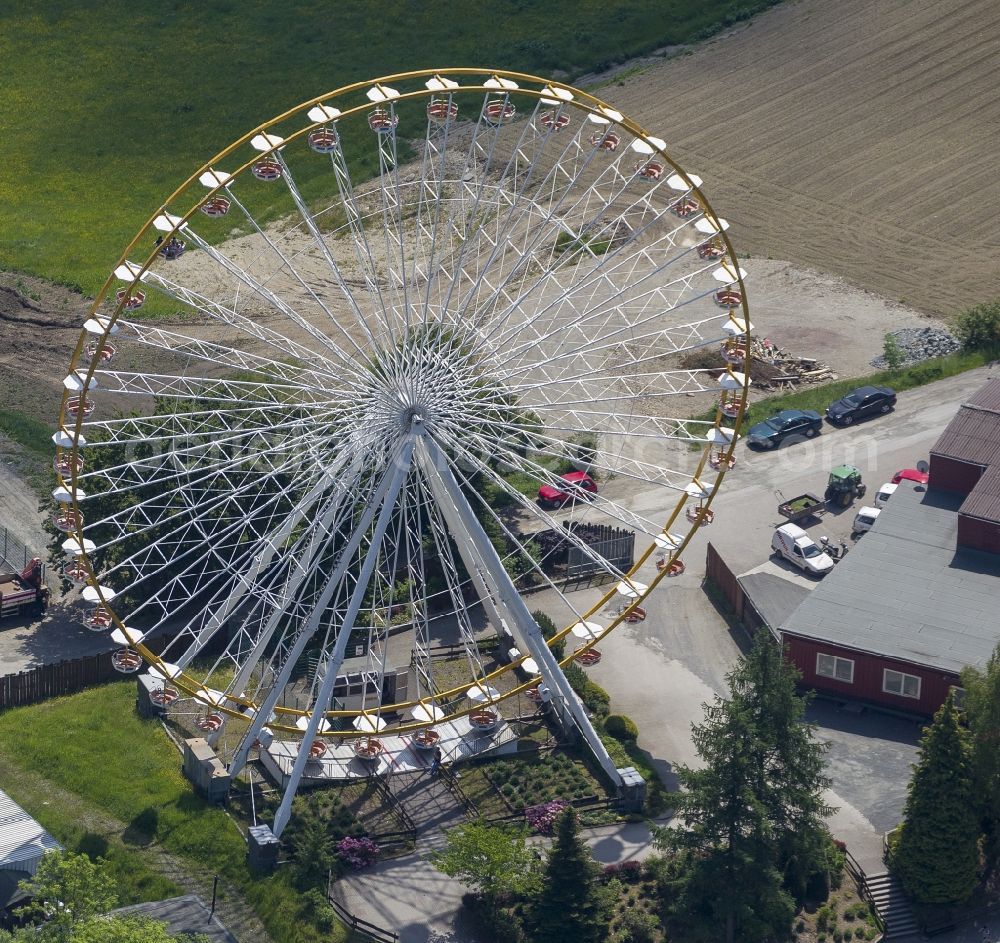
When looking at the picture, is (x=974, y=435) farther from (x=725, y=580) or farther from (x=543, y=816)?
(x=543, y=816)

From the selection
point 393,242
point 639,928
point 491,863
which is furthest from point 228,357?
point 639,928

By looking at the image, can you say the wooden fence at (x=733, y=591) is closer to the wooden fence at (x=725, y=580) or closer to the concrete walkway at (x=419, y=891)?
the wooden fence at (x=725, y=580)

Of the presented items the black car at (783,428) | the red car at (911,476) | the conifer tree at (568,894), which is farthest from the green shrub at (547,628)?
the red car at (911,476)

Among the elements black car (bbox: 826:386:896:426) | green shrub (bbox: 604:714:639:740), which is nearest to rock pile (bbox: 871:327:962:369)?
black car (bbox: 826:386:896:426)

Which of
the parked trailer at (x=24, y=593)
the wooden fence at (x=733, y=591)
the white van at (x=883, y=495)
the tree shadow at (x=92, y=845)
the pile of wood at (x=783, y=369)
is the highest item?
the pile of wood at (x=783, y=369)

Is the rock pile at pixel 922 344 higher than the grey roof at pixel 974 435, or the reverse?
the rock pile at pixel 922 344

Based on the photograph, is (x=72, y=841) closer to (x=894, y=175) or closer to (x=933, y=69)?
(x=894, y=175)
